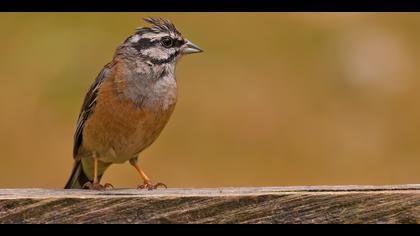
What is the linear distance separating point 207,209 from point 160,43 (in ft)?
7.90

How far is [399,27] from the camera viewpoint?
13.4 meters

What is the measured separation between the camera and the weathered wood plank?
13.3 ft

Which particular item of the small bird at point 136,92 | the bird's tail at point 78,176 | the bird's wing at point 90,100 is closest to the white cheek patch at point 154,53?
the small bird at point 136,92

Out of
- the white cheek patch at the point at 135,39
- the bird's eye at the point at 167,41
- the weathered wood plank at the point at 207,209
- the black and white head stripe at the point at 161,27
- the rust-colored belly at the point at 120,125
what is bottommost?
the weathered wood plank at the point at 207,209

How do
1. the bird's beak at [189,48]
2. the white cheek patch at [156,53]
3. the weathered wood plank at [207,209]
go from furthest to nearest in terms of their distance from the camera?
1. the white cheek patch at [156,53]
2. the bird's beak at [189,48]
3. the weathered wood plank at [207,209]

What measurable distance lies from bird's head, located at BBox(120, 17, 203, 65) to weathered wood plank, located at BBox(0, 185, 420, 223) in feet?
7.39

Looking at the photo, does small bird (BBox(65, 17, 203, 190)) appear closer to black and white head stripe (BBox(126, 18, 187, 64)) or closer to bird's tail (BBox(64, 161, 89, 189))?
black and white head stripe (BBox(126, 18, 187, 64))

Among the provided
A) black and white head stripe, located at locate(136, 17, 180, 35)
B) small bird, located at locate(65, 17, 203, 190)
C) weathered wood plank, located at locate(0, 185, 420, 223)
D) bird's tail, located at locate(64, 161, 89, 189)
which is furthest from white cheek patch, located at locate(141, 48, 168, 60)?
weathered wood plank, located at locate(0, 185, 420, 223)

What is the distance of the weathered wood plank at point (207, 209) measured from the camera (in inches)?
160

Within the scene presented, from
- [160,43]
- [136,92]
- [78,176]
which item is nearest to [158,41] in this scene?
[160,43]

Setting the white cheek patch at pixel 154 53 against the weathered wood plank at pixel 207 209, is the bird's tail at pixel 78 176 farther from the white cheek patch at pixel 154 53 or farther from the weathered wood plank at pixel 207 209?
the weathered wood plank at pixel 207 209

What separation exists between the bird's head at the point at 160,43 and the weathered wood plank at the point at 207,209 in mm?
2252

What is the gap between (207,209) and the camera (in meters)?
4.07
